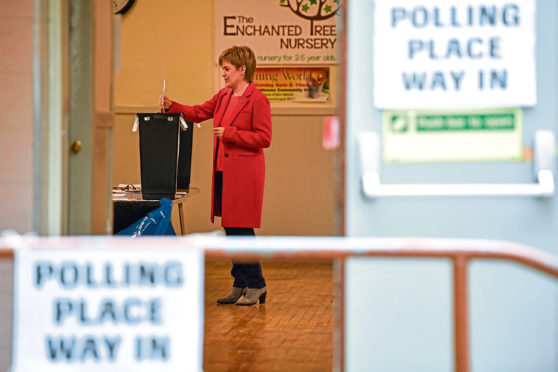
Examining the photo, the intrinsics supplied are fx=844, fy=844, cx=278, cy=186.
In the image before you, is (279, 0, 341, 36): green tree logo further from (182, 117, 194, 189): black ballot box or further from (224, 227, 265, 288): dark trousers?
(224, 227, 265, 288): dark trousers

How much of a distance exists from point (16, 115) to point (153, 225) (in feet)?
5.32

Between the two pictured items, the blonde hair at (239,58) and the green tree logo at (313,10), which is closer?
the blonde hair at (239,58)

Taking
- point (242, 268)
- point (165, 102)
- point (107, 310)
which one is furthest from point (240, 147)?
point (107, 310)

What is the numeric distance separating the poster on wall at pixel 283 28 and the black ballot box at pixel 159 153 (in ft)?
11.2

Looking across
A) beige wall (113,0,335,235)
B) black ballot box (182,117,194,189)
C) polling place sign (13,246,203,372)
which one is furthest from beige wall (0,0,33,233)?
beige wall (113,0,335,235)

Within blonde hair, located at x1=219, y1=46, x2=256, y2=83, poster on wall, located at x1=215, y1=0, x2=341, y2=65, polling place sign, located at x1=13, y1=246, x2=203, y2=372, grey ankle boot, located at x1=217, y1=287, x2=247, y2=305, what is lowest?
grey ankle boot, located at x1=217, y1=287, x2=247, y2=305

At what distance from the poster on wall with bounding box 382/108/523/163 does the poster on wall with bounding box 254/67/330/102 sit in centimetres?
600

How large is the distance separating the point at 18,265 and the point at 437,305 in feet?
4.52

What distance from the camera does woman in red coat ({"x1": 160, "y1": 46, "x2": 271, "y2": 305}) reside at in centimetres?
555

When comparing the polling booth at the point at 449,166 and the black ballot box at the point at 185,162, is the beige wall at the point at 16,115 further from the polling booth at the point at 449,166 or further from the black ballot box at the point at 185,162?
the black ballot box at the point at 185,162

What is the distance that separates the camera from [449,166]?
2840 millimetres

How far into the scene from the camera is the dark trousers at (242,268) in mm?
5621

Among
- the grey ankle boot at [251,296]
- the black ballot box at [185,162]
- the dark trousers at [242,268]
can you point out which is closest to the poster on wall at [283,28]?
the black ballot box at [185,162]

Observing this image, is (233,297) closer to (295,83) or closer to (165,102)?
(165,102)
